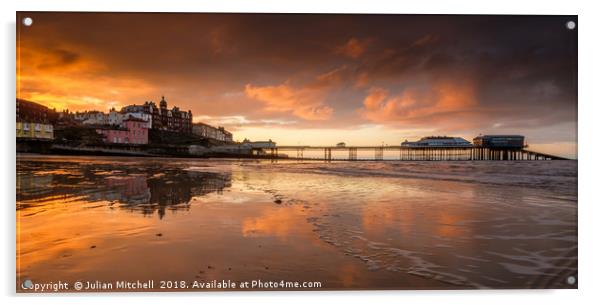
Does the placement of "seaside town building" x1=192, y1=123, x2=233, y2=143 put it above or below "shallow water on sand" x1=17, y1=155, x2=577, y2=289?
above

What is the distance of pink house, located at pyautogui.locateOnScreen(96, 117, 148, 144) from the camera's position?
6.41 meters

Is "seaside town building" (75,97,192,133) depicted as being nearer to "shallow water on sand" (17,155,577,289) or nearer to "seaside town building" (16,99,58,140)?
"seaside town building" (16,99,58,140)

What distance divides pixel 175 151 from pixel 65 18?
16.7 feet

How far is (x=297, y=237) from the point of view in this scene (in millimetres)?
3537

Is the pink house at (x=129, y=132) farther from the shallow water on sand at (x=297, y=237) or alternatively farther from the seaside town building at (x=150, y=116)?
the shallow water on sand at (x=297, y=237)

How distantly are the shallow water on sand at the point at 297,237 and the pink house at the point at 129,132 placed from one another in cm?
140

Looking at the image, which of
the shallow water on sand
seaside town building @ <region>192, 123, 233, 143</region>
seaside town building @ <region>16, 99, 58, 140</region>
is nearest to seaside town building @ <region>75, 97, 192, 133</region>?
seaside town building @ <region>192, 123, 233, 143</region>

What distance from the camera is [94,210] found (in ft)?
14.0

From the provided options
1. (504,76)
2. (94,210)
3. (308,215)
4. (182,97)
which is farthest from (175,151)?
(504,76)

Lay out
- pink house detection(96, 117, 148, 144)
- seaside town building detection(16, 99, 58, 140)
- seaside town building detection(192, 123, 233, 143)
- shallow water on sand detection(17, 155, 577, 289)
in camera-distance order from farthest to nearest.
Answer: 1. pink house detection(96, 117, 148, 144)
2. seaside town building detection(192, 123, 233, 143)
3. seaside town building detection(16, 99, 58, 140)
4. shallow water on sand detection(17, 155, 577, 289)

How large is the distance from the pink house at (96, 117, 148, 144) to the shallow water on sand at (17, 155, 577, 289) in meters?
1.40

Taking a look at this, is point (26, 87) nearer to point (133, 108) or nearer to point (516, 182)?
point (133, 108)

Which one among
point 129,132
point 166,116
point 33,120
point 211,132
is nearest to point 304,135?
point 211,132

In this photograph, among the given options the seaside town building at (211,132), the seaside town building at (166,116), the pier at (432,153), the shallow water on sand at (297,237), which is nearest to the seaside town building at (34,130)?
the shallow water on sand at (297,237)
